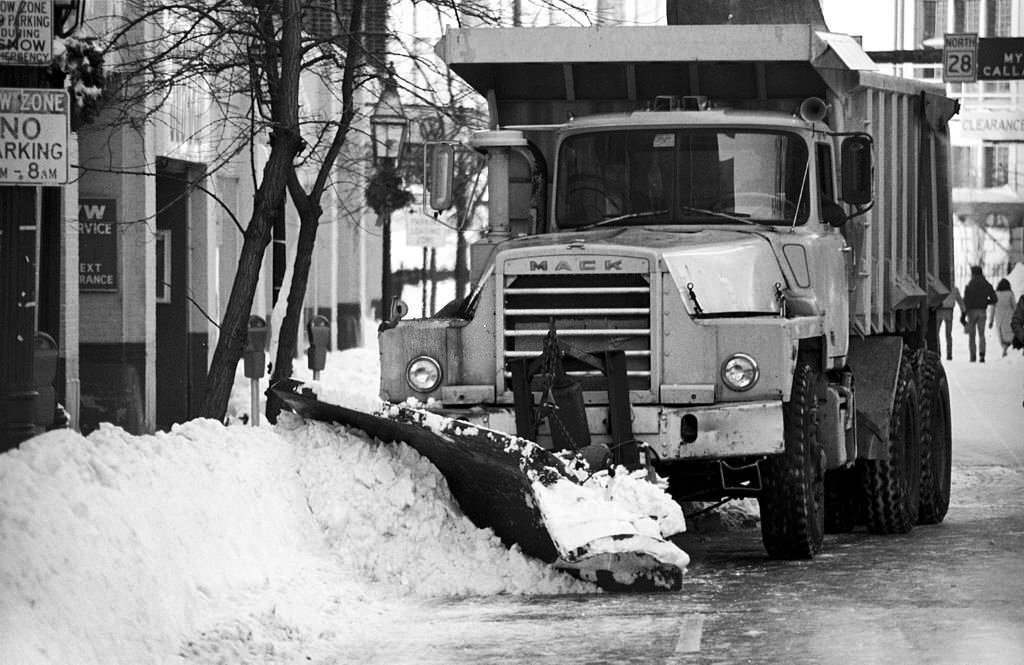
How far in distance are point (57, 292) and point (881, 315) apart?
803 centimetres

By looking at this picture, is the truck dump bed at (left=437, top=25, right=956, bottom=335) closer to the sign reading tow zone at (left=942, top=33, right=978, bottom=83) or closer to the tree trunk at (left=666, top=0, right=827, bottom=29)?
the tree trunk at (left=666, top=0, right=827, bottom=29)

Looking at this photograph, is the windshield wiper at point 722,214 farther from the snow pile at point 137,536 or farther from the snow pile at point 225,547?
the snow pile at point 137,536

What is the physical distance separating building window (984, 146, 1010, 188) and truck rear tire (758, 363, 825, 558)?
225 ft

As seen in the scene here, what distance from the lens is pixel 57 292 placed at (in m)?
19.3

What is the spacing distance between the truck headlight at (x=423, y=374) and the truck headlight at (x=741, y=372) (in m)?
1.64

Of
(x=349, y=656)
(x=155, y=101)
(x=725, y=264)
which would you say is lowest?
(x=349, y=656)

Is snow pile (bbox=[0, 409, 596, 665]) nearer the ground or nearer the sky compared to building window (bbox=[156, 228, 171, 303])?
nearer the ground

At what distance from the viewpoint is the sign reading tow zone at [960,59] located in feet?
115

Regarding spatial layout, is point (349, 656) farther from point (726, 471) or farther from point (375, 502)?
point (726, 471)

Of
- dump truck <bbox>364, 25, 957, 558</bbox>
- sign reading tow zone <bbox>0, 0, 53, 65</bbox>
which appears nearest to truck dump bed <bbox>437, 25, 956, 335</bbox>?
dump truck <bbox>364, 25, 957, 558</bbox>

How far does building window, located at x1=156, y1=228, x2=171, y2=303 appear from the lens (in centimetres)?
2753

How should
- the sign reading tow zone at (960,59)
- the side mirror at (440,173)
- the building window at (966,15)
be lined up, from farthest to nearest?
the building window at (966,15), the sign reading tow zone at (960,59), the side mirror at (440,173)

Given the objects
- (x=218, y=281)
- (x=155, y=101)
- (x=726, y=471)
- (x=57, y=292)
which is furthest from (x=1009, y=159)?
(x=726, y=471)

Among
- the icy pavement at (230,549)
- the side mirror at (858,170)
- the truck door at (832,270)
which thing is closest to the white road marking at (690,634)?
the icy pavement at (230,549)
